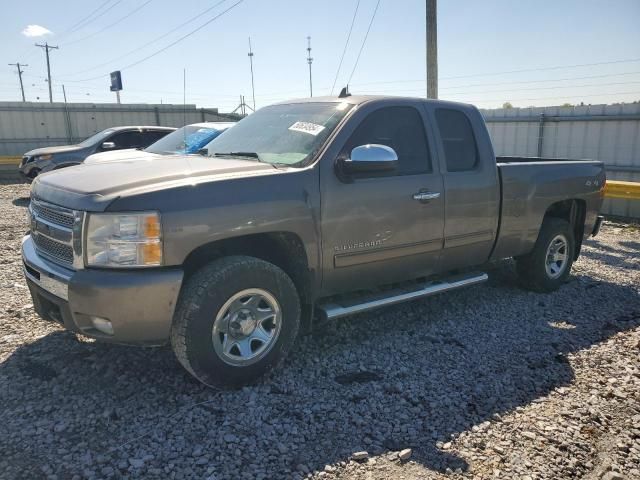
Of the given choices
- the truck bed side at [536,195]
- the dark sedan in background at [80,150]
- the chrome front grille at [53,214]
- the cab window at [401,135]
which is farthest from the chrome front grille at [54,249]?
the dark sedan in background at [80,150]

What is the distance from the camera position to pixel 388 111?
13.8ft

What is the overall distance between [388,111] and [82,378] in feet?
9.81

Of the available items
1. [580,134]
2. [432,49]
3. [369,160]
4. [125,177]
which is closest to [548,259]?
[369,160]

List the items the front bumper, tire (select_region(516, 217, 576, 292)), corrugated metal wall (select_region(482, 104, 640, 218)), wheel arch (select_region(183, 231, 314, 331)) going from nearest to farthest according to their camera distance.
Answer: the front bumper
wheel arch (select_region(183, 231, 314, 331))
tire (select_region(516, 217, 576, 292))
corrugated metal wall (select_region(482, 104, 640, 218))

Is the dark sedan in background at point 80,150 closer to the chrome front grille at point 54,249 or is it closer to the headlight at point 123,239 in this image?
the chrome front grille at point 54,249

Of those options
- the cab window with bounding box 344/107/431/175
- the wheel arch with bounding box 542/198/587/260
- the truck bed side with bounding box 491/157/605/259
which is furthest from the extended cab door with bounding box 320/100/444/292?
the wheel arch with bounding box 542/198/587/260

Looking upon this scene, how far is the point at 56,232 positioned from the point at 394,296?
2465mm

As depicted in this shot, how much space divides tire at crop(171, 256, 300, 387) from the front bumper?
0.13m

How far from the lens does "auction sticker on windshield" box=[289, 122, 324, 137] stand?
392cm

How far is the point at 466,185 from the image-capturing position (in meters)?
4.54

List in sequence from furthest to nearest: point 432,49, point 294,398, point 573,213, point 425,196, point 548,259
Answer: point 432,49
point 573,213
point 548,259
point 425,196
point 294,398

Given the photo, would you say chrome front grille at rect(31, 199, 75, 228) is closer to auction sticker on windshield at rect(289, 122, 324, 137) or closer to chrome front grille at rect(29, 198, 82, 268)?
chrome front grille at rect(29, 198, 82, 268)

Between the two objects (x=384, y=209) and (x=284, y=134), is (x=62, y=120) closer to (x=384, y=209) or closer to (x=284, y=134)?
(x=284, y=134)

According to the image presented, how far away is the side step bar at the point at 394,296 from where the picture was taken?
382cm
